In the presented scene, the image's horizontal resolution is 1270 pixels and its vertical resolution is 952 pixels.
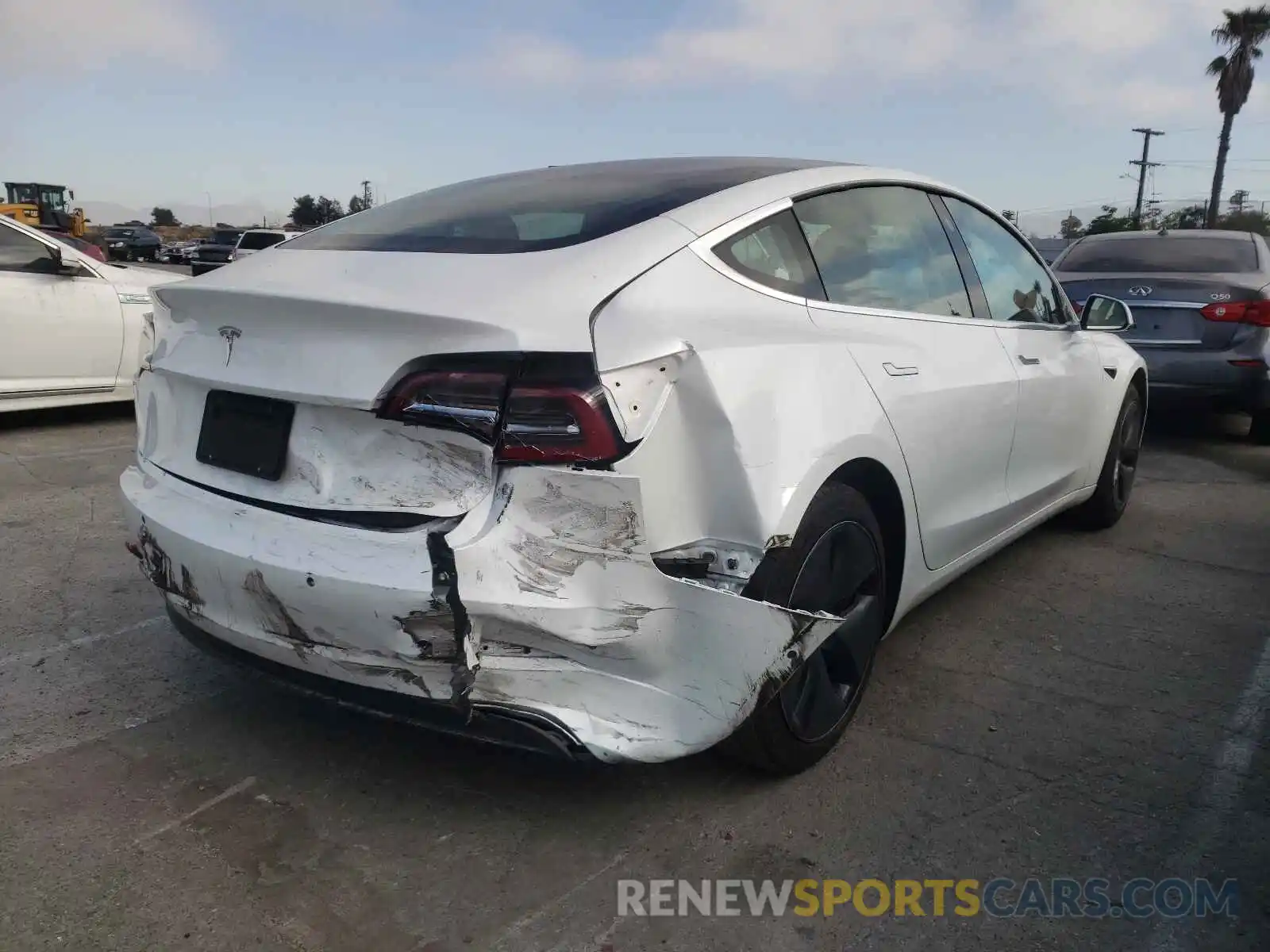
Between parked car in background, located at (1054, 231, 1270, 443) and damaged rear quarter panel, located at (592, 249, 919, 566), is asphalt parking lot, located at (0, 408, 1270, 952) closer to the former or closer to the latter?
damaged rear quarter panel, located at (592, 249, 919, 566)

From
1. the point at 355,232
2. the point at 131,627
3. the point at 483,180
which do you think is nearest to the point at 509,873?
the point at 355,232

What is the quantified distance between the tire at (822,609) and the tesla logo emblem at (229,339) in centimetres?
129

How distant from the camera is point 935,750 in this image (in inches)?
111

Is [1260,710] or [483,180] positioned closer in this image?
[1260,710]

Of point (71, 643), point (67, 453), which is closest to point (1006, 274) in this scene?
point (71, 643)

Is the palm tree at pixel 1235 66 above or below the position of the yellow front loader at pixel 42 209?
above

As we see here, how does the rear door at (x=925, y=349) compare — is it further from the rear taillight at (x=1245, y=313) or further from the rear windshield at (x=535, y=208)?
the rear taillight at (x=1245, y=313)

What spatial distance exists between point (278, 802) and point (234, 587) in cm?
58

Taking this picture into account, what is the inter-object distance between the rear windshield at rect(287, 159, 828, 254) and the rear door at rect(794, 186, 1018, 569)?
1.00 feet

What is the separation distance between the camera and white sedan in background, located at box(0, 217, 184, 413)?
6.55 meters

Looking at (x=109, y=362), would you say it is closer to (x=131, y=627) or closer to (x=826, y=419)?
(x=131, y=627)

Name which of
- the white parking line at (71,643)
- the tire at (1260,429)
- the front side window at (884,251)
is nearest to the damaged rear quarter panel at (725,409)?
the front side window at (884,251)

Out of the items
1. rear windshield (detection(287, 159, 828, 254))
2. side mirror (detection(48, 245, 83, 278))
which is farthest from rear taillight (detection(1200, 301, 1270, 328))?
side mirror (detection(48, 245, 83, 278))

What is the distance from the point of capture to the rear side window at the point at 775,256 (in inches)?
98.8
